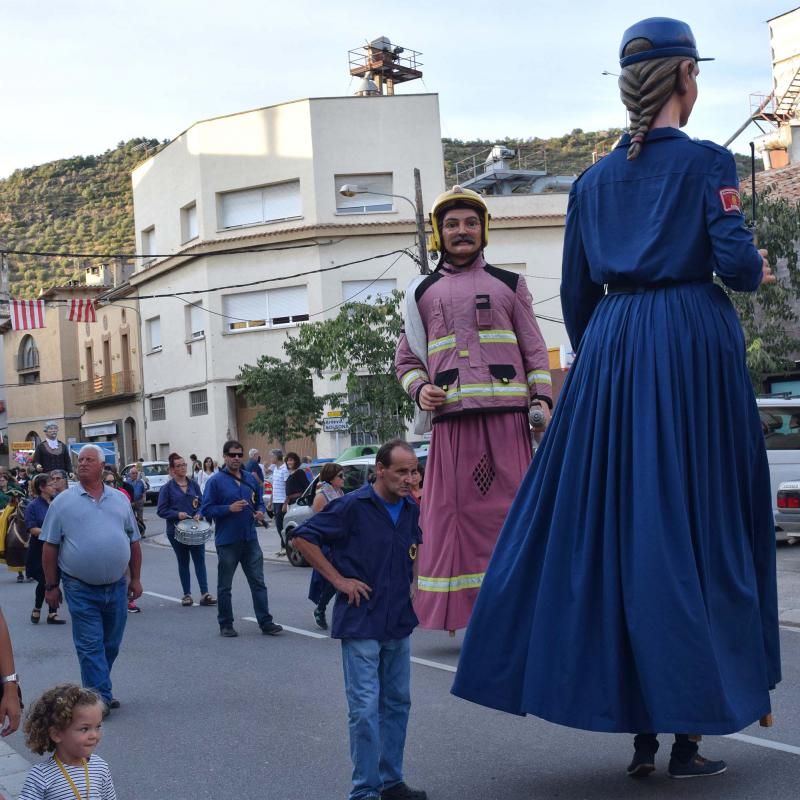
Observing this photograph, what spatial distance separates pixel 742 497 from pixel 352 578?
5.15 ft

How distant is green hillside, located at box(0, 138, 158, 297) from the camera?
85.9 metres

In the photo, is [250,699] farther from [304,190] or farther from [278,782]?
[304,190]

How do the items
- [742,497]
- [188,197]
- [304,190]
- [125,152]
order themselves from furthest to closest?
1. [125,152]
2. [188,197]
3. [304,190]
4. [742,497]

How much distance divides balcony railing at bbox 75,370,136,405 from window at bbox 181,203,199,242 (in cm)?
823

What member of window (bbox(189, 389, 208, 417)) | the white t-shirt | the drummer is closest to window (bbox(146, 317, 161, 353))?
window (bbox(189, 389, 208, 417))

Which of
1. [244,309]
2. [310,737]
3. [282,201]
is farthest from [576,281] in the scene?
[244,309]

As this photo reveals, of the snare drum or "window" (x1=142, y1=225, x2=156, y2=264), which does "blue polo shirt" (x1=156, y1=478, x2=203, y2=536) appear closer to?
the snare drum

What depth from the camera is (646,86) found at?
4477mm

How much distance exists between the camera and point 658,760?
5.02 m

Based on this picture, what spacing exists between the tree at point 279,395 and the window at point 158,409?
12.1 metres

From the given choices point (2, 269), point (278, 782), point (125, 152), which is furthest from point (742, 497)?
point (125, 152)

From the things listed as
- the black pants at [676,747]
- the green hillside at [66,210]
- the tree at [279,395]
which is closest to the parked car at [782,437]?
the black pants at [676,747]

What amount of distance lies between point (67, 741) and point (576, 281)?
2.46 m

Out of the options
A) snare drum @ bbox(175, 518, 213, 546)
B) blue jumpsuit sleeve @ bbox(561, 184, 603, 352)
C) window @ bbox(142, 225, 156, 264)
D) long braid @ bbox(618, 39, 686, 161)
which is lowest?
snare drum @ bbox(175, 518, 213, 546)
